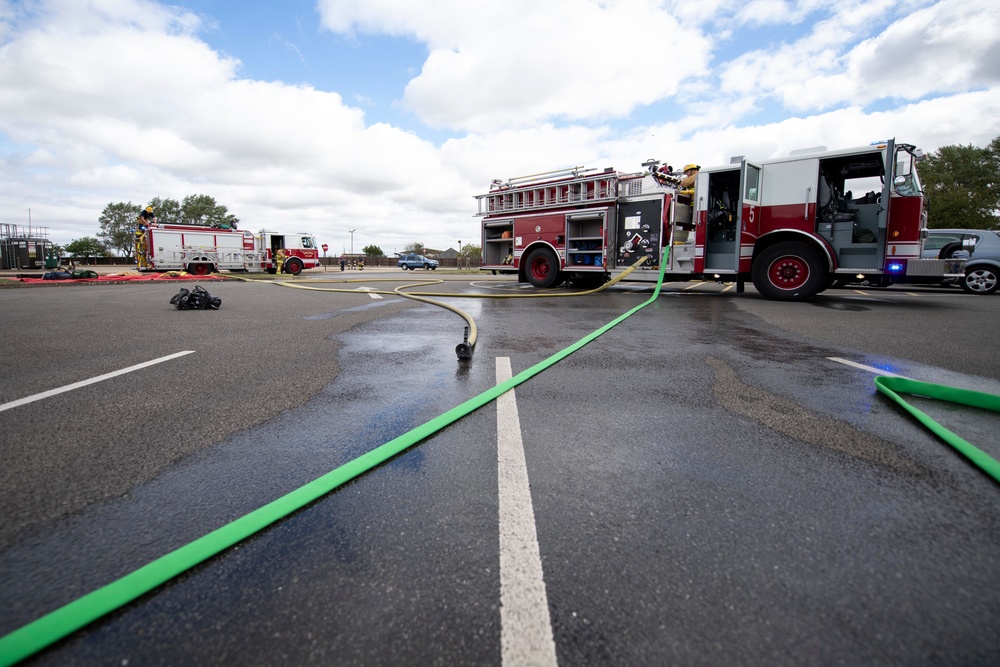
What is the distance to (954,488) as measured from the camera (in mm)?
2154

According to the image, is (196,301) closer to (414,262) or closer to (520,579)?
(520,579)

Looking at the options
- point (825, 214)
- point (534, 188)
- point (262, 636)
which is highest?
point (534, 188)

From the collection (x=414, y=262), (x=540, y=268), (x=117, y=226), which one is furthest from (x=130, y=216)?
(x=540, y=268)

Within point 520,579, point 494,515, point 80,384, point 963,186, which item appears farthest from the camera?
point 963,186

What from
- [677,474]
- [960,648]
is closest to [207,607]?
[677,474]

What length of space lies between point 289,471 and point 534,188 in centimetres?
1274

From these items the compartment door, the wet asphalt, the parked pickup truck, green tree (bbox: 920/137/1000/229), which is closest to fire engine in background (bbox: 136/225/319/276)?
the parked pickup truck

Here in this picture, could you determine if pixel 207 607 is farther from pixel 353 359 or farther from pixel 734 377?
pixel 734 377

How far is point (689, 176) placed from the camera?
472 inches

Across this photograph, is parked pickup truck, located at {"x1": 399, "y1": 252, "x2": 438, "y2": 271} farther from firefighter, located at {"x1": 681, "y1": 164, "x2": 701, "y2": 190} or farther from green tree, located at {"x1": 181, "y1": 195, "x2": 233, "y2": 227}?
green tree, located at {"x1": 181, "y1": 195, "x2": 233, "y2": 227}

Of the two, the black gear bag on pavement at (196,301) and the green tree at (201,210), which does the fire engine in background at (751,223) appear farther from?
the green tree at (201,210)

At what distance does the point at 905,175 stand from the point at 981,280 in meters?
6.71

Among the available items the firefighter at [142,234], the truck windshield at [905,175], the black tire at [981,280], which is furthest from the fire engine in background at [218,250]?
the black tire at [981,280]

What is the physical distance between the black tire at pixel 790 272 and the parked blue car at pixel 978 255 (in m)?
5.62
